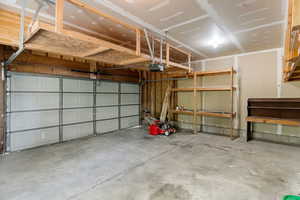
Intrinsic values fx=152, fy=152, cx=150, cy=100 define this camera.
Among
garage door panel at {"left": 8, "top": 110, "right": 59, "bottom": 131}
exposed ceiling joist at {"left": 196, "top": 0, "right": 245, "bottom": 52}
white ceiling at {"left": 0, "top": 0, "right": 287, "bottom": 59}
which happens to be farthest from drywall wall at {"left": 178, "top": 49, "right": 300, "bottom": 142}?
garage door panel at {"left": 8, "top": 110, "right": 59, "bottom": 131}

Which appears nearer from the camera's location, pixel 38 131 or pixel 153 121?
pixel 38 131

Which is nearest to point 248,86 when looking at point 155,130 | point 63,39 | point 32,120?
point 155,130

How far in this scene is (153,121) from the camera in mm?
6512

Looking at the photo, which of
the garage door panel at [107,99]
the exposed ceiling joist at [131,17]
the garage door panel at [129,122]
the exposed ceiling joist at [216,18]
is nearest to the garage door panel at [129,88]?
the garage door panel at [107,99]

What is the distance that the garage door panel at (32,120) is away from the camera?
14.0 feet

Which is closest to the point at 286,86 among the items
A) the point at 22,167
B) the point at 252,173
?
the point at 252,173

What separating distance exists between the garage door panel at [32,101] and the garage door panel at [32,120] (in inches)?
7.0

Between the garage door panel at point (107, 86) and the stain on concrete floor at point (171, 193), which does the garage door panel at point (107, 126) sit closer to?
the garage door panel at point (107, 86)

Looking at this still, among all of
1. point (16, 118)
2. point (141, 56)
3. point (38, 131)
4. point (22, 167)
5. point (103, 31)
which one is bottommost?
point (22, 167)

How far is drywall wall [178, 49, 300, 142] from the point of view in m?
4.98

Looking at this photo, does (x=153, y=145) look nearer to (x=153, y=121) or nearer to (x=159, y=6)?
(x=153, y=121)

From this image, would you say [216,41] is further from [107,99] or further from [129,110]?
[129,110]

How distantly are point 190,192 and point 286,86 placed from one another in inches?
191

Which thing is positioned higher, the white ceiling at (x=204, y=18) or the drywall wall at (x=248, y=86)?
the white ceiling at (x=204, y=18)
